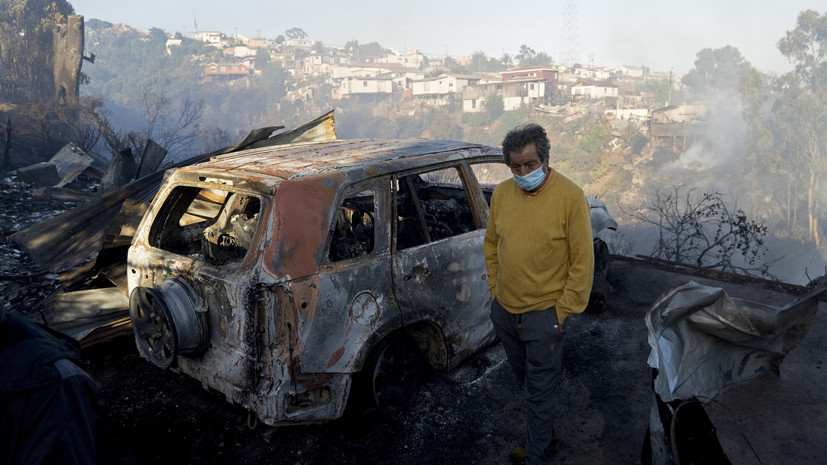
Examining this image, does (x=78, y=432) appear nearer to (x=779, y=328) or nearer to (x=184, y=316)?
(x=184, y=316)

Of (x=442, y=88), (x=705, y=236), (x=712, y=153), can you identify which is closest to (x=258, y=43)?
(x=442, y=88)

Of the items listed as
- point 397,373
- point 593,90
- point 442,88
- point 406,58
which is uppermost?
point 406,58

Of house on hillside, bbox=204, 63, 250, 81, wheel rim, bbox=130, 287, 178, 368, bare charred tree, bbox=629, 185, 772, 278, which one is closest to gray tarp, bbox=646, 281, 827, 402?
wheel rim, bbox=130, 287, 178, 368

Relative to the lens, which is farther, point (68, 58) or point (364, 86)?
point (364, 86)

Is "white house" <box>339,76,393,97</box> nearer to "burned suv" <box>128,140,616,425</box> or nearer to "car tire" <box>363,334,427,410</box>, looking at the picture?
"burned suv" <box>128,140,616,425</box>

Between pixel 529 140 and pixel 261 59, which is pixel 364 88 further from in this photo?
pixel 529 140

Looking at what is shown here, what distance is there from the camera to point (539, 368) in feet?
8.73

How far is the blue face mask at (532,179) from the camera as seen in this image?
253cm

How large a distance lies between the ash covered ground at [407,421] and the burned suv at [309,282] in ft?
0.91

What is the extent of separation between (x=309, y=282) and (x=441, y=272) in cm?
99

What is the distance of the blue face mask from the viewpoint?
253 cm

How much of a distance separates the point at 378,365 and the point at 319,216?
1.03 metres

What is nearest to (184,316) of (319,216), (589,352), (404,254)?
(319,216)

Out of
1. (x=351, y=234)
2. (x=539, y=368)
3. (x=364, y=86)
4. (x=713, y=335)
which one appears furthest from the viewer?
(x=364, y=86)
